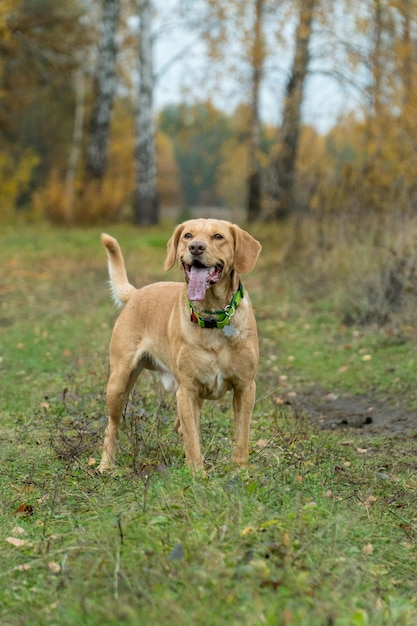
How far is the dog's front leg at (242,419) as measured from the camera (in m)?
4.67

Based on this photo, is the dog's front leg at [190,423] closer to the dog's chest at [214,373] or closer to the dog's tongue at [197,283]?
the dog's chest at [214,373]

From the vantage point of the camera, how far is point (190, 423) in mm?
4637

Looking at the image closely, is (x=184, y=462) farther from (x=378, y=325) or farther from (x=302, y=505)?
(x=378, y=325)

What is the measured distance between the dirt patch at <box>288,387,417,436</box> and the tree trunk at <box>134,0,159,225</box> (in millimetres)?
15755

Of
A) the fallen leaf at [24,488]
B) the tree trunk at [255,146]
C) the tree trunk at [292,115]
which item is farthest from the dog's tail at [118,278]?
the tree trunk at [255,146]

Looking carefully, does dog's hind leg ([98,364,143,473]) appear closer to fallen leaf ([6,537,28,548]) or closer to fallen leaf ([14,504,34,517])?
fallen leaf ([14,504,34,517])

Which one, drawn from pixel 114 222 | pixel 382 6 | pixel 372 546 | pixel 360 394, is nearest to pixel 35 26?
pixel 114 222

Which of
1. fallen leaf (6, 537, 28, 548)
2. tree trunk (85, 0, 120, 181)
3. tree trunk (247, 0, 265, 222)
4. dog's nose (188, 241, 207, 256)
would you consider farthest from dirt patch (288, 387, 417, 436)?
tree trunk (85, 0, 120, 181)

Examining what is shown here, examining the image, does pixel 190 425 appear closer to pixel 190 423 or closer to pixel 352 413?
pixel 190 423

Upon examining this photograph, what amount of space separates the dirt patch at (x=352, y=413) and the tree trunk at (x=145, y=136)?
51.7 ft

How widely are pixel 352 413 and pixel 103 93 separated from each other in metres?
17.2

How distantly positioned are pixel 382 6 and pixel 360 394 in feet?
35.6

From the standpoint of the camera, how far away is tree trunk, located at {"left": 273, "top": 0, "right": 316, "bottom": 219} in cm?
1714

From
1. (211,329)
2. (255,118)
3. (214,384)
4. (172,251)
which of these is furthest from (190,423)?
(255,118)
